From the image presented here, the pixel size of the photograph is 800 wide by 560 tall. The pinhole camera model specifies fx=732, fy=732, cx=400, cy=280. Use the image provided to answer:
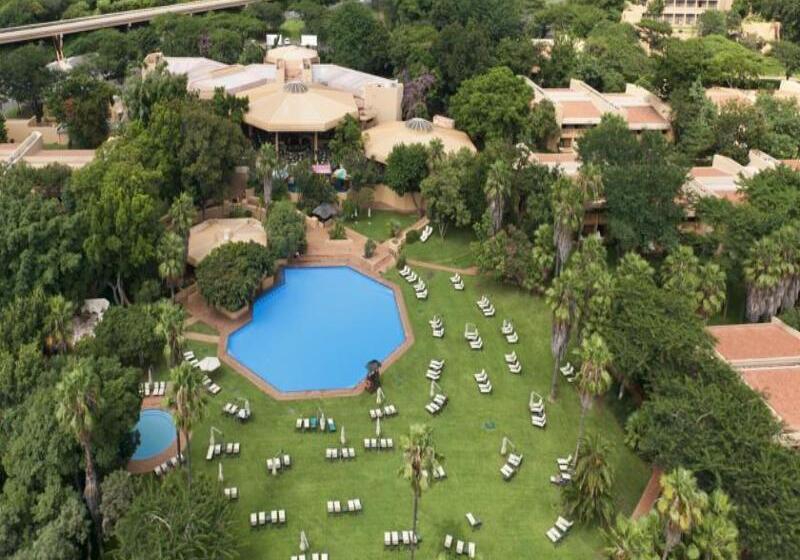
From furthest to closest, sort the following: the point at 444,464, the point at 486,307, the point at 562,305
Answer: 1. the point at 486,307
2. the point at 562,305
3. the point at 444,464

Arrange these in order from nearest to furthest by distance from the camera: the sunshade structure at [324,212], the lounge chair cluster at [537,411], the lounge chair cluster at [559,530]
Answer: the lounge chair cluster at [559,530], the lounge chair cluster at [537,411], the sunshade structure at [324,212]

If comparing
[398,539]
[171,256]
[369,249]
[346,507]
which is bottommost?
[346,507]

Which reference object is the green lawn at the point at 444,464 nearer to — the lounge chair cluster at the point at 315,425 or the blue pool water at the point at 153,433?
the lounge chair cluster at the point at 315,425

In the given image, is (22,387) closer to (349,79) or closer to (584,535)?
(584,535)

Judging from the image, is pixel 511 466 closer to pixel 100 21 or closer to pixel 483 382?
pixel 483 382

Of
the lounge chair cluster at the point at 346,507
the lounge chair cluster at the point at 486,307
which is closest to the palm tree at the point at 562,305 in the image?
the lounge chair cluster at the point at 486,307

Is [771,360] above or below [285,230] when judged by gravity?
above

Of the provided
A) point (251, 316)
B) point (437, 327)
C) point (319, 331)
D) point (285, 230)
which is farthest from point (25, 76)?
point (437, 327)
